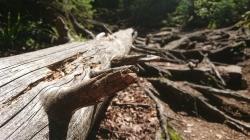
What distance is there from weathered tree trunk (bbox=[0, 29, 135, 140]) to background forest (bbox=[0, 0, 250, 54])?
130 inches

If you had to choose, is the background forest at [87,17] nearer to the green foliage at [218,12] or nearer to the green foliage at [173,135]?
the green foliage at [218,12]

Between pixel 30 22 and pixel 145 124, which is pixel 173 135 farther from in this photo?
pixel 30 22

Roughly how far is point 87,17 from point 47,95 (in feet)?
29.8

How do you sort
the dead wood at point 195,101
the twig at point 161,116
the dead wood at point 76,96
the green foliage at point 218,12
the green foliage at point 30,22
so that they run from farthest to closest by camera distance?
the green foliage at point 218,12, the green foliage at point 30,22, the dead wood at point 195,101, the twig at point 161,116, the dead wood at point 76,96

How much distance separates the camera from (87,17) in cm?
1188

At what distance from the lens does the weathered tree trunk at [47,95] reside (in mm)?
2621

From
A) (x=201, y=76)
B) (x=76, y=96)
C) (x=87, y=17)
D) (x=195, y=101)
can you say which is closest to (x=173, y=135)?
(x=195, y=101)

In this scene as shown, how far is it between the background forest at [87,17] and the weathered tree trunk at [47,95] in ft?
10.9

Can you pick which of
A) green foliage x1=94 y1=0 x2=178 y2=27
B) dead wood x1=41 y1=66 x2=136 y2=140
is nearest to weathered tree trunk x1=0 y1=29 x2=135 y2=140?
dead wood x1=41 y1=66 x2=136 y2=140

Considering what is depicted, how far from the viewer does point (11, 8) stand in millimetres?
9773

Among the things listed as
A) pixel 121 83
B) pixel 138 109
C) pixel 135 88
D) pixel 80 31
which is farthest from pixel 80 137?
pixel 80 31

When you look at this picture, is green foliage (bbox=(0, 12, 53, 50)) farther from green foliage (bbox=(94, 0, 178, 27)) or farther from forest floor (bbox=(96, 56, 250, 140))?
green foliage (bbox=(94, 0, 178, 27))

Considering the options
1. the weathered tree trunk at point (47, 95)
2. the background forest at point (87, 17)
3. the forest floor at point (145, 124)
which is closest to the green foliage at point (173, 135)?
the forest floor at point (145, 124)

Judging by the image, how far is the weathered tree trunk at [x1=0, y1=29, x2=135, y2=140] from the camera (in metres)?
2.62
